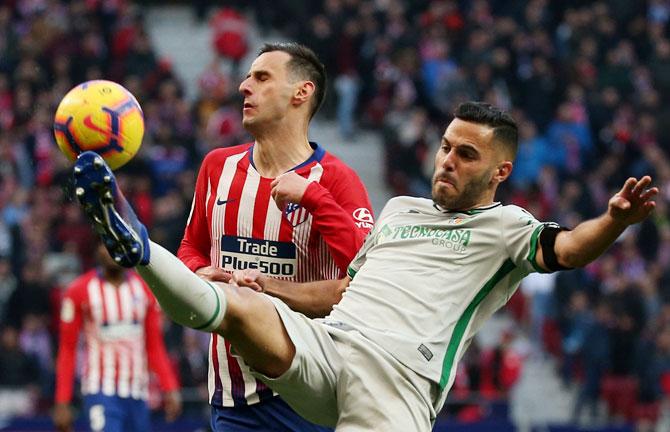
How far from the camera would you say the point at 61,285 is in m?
15.9

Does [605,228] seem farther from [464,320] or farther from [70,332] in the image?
[70,332]

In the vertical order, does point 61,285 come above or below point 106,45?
below

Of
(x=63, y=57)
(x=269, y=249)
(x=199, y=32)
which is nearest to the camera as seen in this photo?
(x=269, y=249)

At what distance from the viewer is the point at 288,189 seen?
6.20 m

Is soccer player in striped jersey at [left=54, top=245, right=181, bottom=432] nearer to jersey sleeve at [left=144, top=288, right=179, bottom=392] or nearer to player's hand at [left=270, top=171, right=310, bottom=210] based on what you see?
jersey sleeve at [left=144, top=288, right=179, bottom=392]

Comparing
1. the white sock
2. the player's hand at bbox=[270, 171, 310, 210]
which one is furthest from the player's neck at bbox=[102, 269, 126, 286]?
the white sock

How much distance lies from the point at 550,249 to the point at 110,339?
5314 millimetres

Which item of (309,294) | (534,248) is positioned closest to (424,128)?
(309,294)

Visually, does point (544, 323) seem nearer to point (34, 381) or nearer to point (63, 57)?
point (34, 381)

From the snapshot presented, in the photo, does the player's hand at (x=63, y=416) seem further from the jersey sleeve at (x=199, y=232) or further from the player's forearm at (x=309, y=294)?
the player's forearm at (x=309, y=294)

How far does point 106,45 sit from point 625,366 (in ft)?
30.8

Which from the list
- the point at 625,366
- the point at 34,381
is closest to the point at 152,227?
the point at 34,381

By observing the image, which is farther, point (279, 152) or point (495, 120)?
point (279, 152)

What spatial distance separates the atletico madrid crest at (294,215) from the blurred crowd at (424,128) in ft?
26.6
